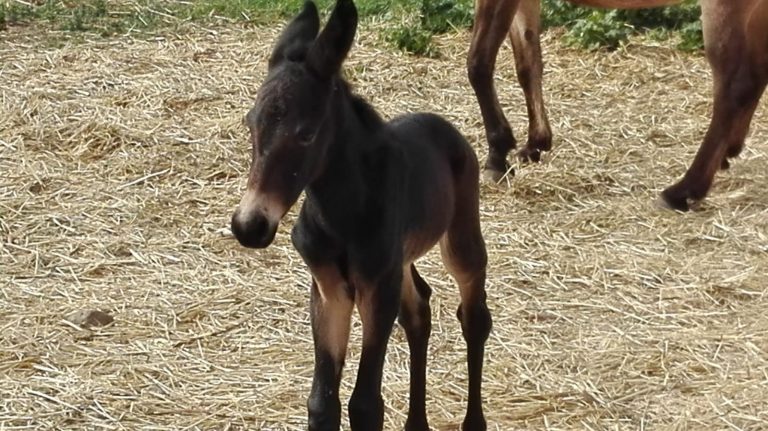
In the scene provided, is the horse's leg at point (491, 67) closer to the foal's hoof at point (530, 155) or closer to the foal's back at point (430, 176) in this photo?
the foal's hoof at point (530, 155)

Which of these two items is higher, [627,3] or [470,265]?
[470,265]

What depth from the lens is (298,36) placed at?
310cm

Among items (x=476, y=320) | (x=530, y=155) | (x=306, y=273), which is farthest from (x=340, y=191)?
(x=530, y=155)

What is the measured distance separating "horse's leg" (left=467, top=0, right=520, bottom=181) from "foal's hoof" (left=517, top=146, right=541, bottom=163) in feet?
0.60

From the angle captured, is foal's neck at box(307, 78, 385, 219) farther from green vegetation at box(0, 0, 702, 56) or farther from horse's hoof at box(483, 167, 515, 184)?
green vegetation at box(0, 0, 702, 56)

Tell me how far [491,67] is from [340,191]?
3.71 m

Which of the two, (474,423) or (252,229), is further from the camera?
(474,423)

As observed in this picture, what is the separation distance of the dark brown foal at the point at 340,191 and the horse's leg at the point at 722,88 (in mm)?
2961

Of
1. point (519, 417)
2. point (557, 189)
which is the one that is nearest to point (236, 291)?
point (519, 417)

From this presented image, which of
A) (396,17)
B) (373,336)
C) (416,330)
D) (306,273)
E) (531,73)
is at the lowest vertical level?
(396,17)

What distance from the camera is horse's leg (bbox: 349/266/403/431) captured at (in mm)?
3146

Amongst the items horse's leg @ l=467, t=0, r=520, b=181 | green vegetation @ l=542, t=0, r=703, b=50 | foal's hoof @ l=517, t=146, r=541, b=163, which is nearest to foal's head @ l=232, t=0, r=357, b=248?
horse's leg @ l=467, t=0, r=520, b=181

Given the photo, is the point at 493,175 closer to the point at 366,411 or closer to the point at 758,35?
the point at 758,35

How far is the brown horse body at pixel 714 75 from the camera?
636cm
